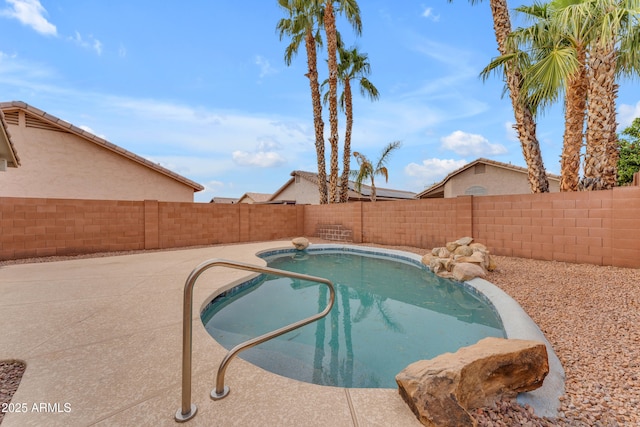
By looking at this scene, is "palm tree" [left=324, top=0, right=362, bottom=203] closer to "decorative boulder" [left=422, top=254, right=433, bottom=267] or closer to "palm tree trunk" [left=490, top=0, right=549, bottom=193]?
"palm tree trunk" [left=490, top=0, right=549, bottom=193]

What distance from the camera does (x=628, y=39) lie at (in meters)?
6.04

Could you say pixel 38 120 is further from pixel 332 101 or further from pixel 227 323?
pixel 227 323

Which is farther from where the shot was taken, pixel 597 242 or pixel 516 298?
pixel 597 242

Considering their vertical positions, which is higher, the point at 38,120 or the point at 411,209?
the point at 38,120

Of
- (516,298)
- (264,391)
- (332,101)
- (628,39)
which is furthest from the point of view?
(332,101)

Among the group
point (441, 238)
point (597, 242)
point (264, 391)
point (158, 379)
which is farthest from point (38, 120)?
point (597, 242)

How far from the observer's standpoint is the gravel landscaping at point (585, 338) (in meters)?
1.70

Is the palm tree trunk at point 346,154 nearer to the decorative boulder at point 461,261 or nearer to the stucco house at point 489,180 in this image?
the decorative boulder at point 461,261

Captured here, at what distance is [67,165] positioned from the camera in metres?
10.2

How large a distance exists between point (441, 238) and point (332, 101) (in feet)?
24.2

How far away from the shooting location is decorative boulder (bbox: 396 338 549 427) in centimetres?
160

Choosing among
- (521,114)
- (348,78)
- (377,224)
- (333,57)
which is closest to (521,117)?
(521,114)

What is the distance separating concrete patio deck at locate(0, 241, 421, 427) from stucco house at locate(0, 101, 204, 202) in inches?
325

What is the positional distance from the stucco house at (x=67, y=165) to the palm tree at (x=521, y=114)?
1312 cm
